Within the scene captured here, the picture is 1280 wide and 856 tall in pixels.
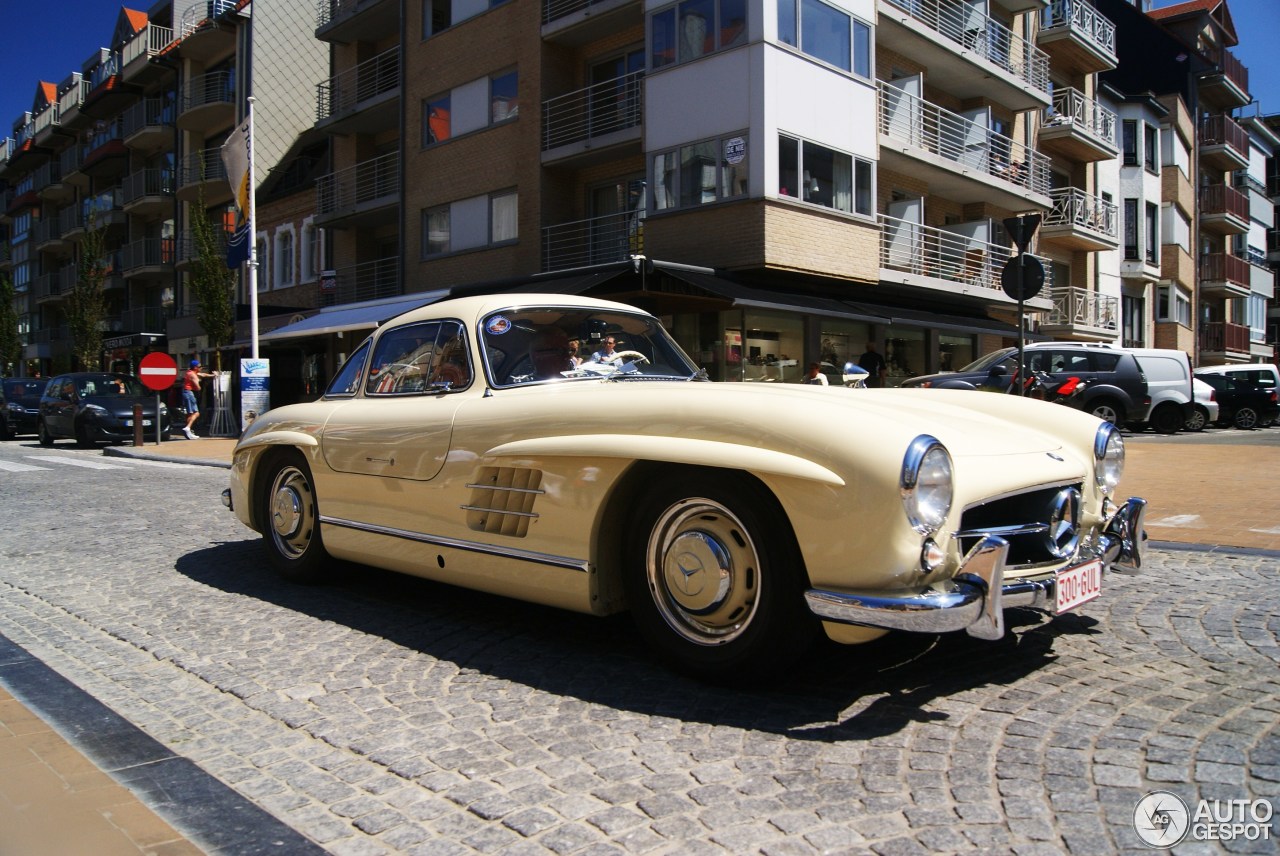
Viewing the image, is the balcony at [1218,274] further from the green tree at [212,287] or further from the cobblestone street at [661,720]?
the cobblestone street at [661,720]

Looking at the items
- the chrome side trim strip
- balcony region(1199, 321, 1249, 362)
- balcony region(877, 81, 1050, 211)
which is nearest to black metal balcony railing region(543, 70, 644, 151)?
balcony region(877, 81, 1050, 211)

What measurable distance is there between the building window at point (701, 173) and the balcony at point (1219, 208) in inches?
1310

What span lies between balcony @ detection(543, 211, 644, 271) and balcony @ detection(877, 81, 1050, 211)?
220 inches

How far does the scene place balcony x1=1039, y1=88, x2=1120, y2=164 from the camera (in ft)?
91.4

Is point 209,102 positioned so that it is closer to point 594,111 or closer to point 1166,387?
point 594,111

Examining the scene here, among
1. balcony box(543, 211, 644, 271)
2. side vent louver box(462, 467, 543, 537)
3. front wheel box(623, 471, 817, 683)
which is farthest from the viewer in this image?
balcony box(543, 211, 644, 271)

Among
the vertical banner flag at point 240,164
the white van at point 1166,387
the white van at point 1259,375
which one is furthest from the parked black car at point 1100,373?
the vertical banner flag at point 240,164

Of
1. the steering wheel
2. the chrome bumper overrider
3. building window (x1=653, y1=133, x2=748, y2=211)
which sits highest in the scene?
building window (x1=653, y1=133, x2=748, y2=211)

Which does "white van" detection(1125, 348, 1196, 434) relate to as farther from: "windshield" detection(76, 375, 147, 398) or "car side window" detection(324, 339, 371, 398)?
"windshield" detection(76, 375, 147, 398)

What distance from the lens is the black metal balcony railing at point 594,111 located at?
1942cm

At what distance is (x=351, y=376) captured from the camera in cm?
532

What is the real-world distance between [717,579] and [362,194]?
25567 mm

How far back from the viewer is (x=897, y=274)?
2012 centimetres

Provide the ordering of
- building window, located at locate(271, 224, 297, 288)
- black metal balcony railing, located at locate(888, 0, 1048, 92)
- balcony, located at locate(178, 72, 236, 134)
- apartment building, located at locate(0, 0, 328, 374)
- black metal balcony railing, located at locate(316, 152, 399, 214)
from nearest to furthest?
black metal balcony railing, located at locate(888, 0, 1048, 92) → black metal balcony railing, located at locate(316, 152, 399, 214) → building window, located at locate(271, 224, 297, 288) → apartment building, located at locate(0, 0, 328, 374) → balcony, located at locate(178, 72, 236, 134)
